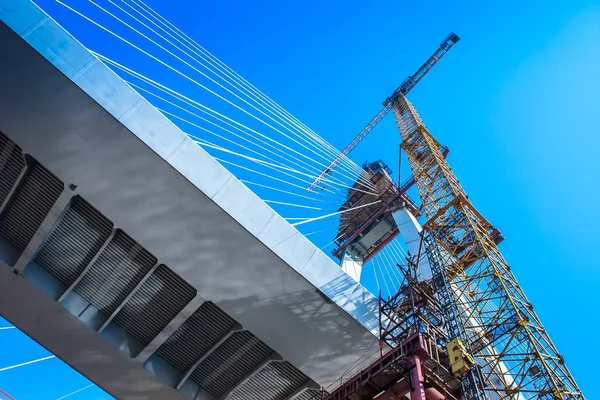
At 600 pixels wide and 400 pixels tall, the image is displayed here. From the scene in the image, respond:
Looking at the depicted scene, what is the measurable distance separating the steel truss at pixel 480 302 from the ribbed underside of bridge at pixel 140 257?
14.3 ft

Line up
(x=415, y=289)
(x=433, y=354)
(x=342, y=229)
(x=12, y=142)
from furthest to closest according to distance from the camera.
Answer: (x=342, y=229), (x=415, y=289), (x=12, y=142), (x=433, y=354)

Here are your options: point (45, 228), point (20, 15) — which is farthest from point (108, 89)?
point (45, 228)

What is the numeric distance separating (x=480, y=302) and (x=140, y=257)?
14.9 meters

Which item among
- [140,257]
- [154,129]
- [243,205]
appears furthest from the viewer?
[140,257]

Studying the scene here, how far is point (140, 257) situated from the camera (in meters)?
19.8

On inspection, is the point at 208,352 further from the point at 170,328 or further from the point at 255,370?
the point at 255,370

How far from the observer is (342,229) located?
45875 mm

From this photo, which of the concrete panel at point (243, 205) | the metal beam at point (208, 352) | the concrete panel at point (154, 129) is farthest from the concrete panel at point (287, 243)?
the concrete panel at point (154, 129)

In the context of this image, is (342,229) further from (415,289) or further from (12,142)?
(12,142)

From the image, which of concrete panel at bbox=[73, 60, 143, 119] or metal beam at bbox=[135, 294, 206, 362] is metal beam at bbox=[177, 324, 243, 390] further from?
concrete panel at bbox=[73, 60, 143, 119]

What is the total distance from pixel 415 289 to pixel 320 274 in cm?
428

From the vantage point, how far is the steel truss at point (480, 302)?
1844 centimetres

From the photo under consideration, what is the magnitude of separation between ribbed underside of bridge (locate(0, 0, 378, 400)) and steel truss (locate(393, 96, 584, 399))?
172 inches

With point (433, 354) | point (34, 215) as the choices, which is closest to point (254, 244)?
point (433, 354)
